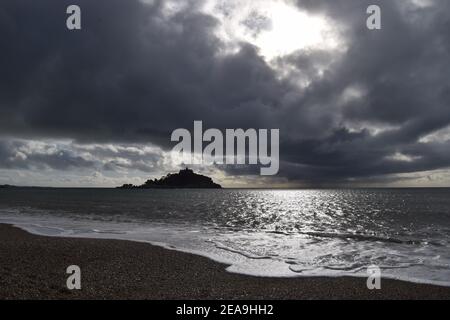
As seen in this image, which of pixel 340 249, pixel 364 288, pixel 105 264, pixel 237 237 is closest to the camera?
pixel 364 288

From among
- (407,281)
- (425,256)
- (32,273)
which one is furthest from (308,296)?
(425,256)

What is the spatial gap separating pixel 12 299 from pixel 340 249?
21.9 meters

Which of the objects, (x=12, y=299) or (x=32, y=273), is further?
(x=32, y=273)

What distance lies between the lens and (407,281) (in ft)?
55.6

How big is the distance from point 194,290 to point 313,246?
52.7ft

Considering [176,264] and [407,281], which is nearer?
[407,281]

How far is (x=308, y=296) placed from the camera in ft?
45.4

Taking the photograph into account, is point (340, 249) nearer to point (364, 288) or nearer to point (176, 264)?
point (364, 288)

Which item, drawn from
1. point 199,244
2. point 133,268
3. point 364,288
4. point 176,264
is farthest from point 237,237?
point 364,288

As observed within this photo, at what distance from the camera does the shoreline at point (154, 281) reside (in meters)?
13.6

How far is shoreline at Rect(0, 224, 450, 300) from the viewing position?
1358cm

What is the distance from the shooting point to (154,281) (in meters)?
15.6

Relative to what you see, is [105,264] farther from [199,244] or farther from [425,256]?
[425,256]

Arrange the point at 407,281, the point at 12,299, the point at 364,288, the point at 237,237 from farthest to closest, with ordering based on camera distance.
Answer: the point at 237,237
the point at 407,281
the point at 364,288
the point at 12,299
